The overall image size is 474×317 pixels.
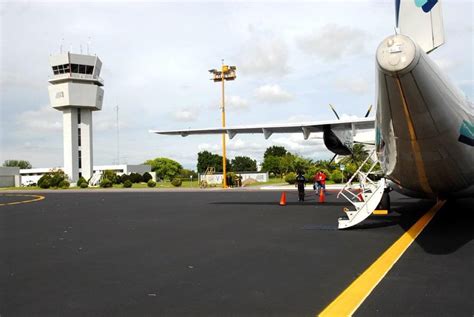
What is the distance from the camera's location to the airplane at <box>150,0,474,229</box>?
19.1 feet

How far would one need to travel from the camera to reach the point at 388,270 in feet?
19.8

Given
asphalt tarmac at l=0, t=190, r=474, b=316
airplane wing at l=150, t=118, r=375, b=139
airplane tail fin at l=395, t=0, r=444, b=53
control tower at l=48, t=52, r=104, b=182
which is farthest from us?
control tower at l=48, t=52, r=104, b=182

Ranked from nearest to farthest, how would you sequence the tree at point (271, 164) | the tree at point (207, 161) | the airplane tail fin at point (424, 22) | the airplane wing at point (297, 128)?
the airplane tail fin at point (424, 22)
the airplane wing at point (297, 128)
the tree at point (271, 164)
the tree at point (207, 161)

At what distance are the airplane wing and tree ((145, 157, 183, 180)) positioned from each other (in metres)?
106

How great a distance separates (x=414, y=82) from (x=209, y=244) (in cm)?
505

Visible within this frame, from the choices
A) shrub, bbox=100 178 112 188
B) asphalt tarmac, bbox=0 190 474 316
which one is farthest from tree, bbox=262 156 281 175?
asphalt tarmac, bbox=0 190 474 316

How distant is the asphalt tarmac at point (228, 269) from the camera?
459 cm

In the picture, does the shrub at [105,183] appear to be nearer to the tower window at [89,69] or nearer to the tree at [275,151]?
the tower window at [89,69]

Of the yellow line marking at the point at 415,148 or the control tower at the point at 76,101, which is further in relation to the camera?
the control tower at the point at 76,101

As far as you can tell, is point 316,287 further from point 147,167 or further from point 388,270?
point 147,167

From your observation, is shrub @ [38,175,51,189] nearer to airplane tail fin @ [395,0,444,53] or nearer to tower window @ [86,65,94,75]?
tower window @ [86,65,94,75]

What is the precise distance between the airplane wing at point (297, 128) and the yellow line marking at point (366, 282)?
4754 millimetres

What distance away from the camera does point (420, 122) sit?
6.77 m

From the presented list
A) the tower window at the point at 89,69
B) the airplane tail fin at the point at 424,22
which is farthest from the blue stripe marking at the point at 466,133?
the tower window at the point at 89,69
